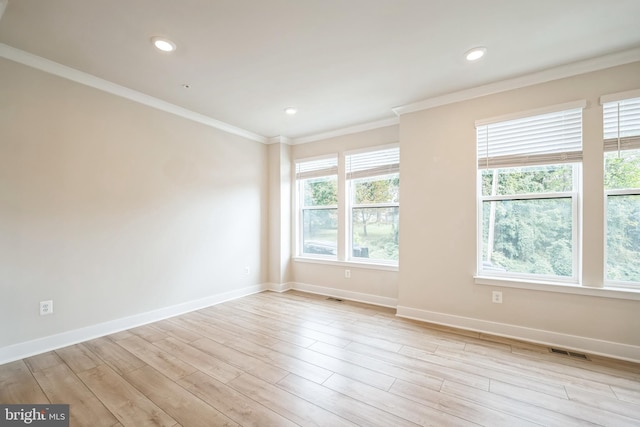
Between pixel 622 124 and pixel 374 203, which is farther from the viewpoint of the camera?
pixel 374 203

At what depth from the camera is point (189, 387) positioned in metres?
2.05

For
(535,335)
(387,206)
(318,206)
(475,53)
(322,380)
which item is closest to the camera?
(322,380)

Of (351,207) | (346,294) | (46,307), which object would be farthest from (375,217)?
(46,307)

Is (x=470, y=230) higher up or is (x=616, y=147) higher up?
(x=616, y=147)

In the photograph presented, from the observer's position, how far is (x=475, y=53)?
2416mm

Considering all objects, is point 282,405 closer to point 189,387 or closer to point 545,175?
point 189,387

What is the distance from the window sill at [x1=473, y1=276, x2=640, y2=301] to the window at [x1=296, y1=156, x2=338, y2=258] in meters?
2.30

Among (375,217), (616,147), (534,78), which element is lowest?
(375,217)

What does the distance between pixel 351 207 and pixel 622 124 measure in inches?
121

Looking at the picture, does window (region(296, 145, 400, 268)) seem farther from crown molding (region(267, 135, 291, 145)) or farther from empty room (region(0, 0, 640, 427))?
crown molding (region(267, 135, 291, 145))

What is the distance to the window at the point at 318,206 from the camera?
183 inches

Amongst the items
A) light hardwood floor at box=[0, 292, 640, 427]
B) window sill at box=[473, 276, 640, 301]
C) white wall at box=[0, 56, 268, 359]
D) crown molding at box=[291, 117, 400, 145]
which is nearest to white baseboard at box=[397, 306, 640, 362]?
light hardwood floor at box=[0, 292, 640, 427]

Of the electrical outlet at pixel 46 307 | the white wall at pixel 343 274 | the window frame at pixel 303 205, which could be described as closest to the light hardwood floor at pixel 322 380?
the electrical outlet at pixel 46 307

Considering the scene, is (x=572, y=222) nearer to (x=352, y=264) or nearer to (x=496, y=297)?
(x=496, y=297)
